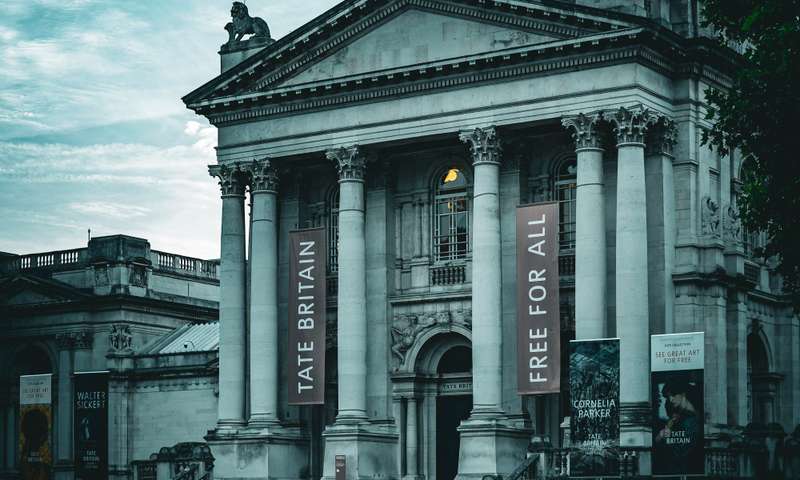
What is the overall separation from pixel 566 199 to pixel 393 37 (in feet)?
24.3

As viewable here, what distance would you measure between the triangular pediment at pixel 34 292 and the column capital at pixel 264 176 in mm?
21101

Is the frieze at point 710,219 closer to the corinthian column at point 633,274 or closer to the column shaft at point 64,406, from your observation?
the corinthian column at point 633,274

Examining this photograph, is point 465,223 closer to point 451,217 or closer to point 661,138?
point 451,217

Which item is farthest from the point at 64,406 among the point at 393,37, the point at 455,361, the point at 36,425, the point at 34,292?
the point at 393,37

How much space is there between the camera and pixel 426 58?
167 feet

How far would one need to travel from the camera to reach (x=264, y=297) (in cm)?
5350


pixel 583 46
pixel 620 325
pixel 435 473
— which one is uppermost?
pixel 583 46

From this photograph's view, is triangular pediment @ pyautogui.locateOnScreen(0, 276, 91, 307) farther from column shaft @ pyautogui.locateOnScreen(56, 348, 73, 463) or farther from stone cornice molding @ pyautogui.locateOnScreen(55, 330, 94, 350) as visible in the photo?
column shaft @ pyautogui.locateOnScreen(56, 348, 73, 463)

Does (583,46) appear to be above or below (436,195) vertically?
above

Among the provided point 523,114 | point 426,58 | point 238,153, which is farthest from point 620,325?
point 238,153

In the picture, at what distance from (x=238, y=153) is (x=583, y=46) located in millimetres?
13033

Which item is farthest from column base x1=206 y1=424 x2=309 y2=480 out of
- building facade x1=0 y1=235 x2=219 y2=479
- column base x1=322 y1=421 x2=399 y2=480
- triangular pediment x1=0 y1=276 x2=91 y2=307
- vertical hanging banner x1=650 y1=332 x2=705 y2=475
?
triangular pediment x1=0 y1=276 x2=91 y2=307

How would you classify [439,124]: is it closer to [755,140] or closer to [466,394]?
[466,394]

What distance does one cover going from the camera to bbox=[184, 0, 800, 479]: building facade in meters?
47.5
